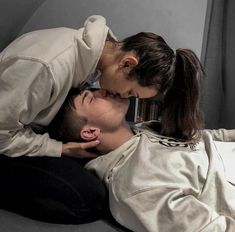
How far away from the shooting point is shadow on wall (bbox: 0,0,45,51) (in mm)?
1495

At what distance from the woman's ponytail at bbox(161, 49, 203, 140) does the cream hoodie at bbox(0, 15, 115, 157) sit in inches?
11.2

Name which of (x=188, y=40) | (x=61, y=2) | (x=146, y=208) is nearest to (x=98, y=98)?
(x=146, y=208)

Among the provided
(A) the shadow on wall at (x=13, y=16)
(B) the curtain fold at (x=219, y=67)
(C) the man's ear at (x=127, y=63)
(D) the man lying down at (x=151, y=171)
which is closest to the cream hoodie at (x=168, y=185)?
(D) the man lying down at (x=151, y=171)

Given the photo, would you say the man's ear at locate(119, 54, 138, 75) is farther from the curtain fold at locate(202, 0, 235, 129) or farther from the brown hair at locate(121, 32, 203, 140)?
the curtain fold at locate(202, 0, 235, 129)

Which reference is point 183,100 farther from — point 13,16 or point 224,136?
point 13,16

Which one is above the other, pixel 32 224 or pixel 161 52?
pixel 161 52

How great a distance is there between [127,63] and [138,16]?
2.11ft

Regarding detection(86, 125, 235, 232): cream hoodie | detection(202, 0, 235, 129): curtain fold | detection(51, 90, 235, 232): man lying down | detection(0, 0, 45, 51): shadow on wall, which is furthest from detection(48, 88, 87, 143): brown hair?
detection(202, 0, 235, 129): curtain fold

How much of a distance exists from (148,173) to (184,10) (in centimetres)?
100

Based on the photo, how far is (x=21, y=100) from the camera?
3.35 feet

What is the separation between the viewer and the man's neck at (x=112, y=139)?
4.01 feet

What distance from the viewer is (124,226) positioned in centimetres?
105

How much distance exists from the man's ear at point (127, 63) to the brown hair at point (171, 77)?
1 cm

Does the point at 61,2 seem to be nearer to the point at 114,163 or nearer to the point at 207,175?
the point at 114,163
